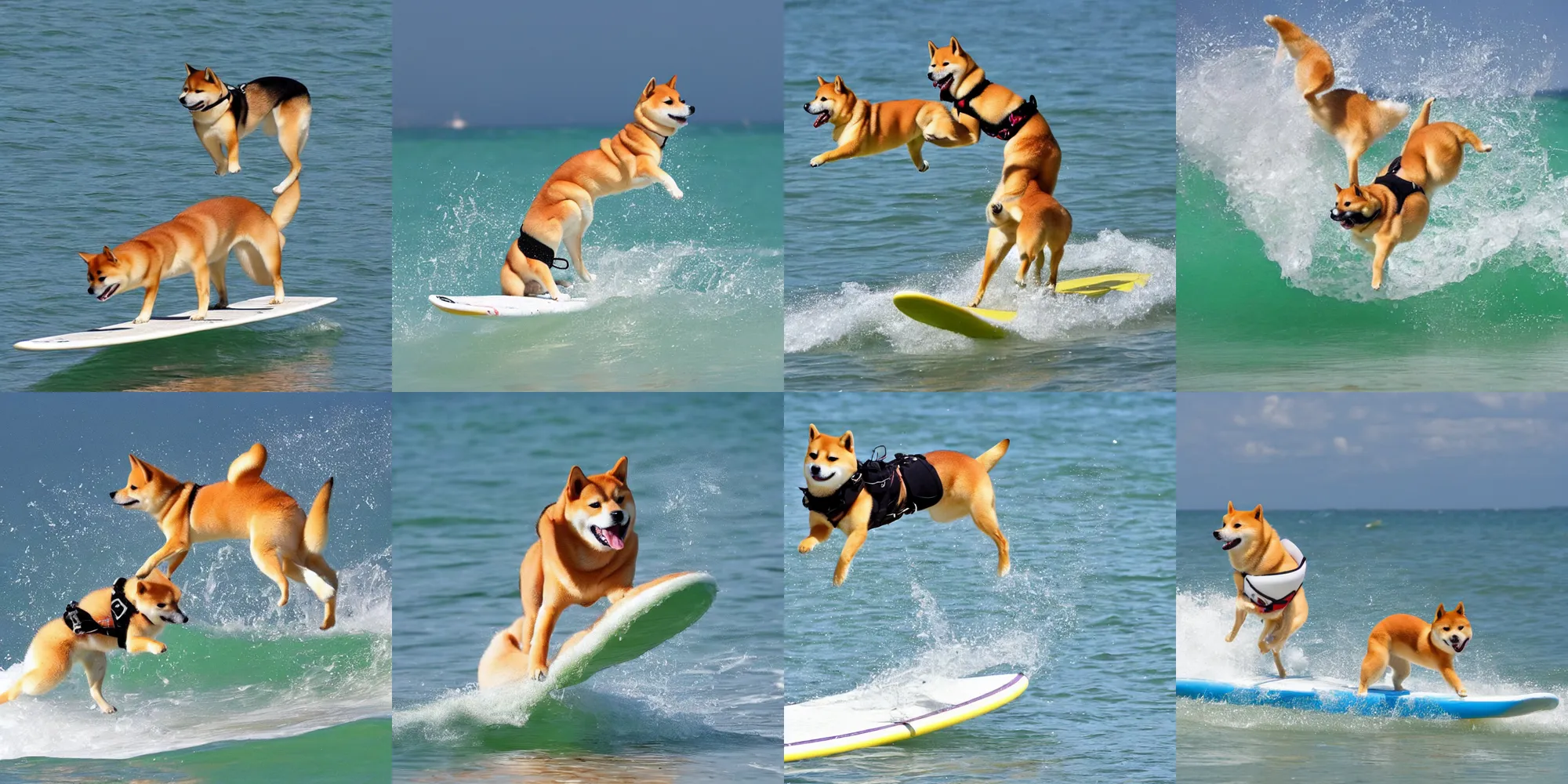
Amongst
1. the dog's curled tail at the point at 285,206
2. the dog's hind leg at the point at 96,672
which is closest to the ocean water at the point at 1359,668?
the dog's hind leg at the point at 96,672

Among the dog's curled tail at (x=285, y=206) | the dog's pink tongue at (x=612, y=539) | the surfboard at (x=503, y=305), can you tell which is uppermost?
the dog's curled tail at (x=285, y=206)

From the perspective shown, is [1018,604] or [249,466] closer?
[249,466]

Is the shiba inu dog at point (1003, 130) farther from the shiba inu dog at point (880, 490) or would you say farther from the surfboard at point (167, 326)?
the surfboard at point (167, 326)

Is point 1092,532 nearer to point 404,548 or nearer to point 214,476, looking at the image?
point 404,548

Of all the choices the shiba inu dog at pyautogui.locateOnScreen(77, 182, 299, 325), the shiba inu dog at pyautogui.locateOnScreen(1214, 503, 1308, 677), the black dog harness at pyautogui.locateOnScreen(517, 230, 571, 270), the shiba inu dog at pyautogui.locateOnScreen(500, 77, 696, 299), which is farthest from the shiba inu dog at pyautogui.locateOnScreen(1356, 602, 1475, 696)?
the shiba inu dog at pyautogui.locateOnScreen(77, 182, 299, 325)

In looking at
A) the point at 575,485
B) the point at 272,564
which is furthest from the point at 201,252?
the point at 575,485

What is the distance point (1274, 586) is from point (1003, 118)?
277 cm

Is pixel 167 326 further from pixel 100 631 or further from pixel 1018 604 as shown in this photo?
pixel 1018 604

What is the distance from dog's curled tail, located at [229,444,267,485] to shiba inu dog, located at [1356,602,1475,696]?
18.4 feet

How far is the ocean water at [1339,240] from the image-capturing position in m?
8.31

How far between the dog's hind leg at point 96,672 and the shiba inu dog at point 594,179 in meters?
2.77

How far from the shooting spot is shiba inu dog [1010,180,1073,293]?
711 centimetres

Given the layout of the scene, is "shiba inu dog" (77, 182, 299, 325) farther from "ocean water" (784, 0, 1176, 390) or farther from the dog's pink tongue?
"ocean water" (784, 0, 1176, 390)

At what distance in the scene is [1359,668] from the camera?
24.7 feet
